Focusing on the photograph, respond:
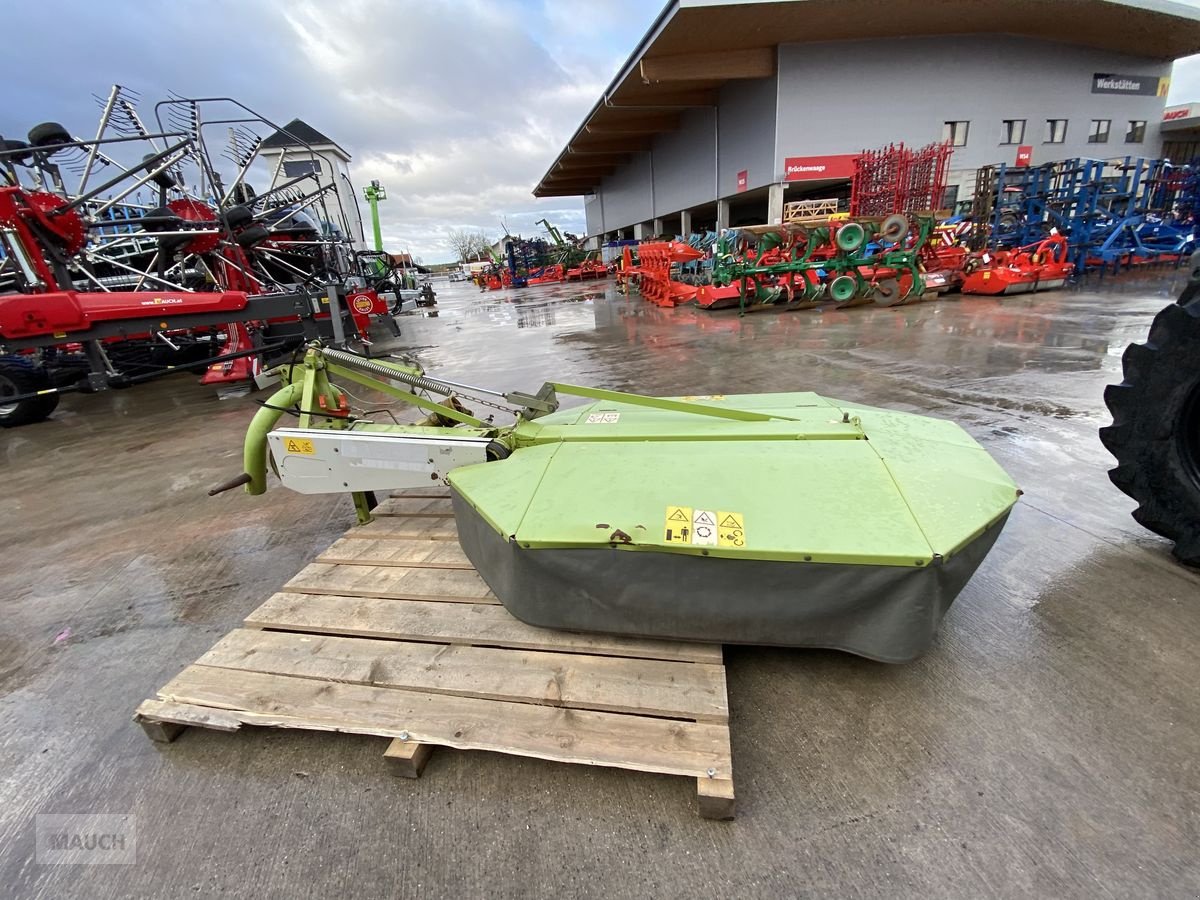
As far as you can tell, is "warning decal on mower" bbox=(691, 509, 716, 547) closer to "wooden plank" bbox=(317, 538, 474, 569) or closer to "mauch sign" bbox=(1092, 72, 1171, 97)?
"wooden plank" bbox=(317, 538, 474, 569)

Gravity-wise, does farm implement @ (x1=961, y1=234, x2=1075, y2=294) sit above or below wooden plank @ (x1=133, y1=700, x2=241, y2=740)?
above

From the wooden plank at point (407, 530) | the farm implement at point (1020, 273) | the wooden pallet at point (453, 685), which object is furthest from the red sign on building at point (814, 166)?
the wooden pallet at point (453, 685)

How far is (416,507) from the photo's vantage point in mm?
2955

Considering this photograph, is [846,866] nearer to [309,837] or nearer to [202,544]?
[309,837]

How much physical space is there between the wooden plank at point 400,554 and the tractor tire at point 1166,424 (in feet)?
9.08

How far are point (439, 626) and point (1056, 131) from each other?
30.5 m

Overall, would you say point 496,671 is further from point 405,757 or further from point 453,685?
point 405,757

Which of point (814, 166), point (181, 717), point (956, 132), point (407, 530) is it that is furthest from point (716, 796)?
point (956, 132)

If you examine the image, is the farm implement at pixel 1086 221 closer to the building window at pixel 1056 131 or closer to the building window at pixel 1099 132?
the building window at pixel 1056 131

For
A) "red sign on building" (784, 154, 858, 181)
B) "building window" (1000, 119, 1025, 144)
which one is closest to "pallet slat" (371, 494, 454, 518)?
"red sign on building" (784, 154, 858, 181)

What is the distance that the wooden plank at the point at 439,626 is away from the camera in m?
1.77

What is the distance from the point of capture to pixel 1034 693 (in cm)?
165

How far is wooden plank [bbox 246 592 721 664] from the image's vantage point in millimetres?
1771

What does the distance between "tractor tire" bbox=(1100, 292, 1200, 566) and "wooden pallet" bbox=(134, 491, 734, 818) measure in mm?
1944
